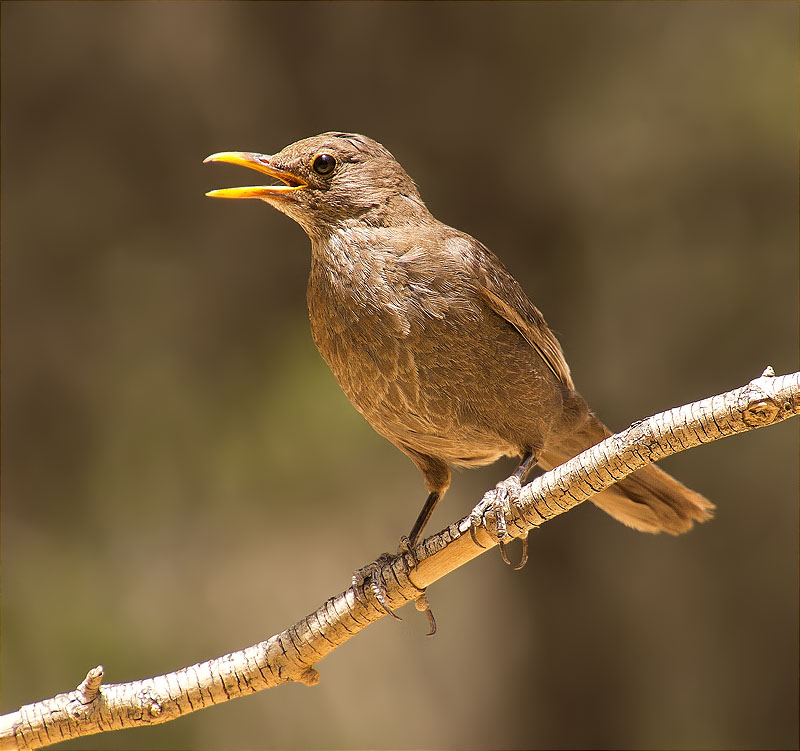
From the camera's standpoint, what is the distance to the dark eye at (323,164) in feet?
11.6

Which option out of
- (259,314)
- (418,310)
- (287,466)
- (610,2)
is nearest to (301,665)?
(418,310)

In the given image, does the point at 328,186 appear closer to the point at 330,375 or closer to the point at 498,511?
the point at 498,511

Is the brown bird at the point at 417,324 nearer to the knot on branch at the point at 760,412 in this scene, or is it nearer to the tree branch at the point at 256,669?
the tree branch at the point at 256,669

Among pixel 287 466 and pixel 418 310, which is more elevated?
pixel 287 466

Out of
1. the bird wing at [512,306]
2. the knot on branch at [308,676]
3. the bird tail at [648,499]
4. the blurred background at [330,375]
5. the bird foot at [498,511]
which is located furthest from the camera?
the blurred background at [330,375]

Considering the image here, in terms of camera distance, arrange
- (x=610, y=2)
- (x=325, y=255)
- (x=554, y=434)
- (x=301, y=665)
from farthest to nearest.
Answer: (x=610, y=2) < (x=554, y=434) < (x=325, y=255) < (x=301, y=665)

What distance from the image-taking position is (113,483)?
241 inches

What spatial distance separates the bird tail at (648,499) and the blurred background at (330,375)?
6.52 feet

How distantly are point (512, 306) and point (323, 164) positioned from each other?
3.06ft

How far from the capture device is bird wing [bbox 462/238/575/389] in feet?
11.5

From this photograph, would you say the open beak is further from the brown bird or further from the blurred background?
the blurred background

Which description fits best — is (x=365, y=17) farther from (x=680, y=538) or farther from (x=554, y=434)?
(x=680, y=538)

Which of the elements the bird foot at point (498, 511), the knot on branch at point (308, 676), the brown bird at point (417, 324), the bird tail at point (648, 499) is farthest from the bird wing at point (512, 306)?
the knot on branch at point (308, 676)

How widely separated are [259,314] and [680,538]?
3283 mm
